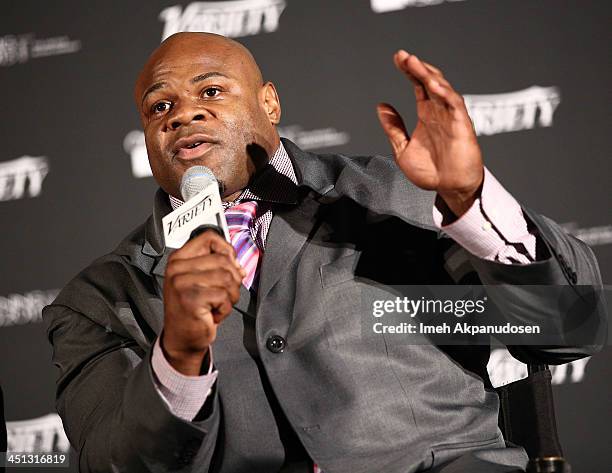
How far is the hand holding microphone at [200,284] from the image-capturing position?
1299mm

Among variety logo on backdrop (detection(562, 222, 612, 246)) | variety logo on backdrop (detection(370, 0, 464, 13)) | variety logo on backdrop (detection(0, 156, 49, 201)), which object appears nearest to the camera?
variety logo on backdrop (detection(562, 222, 612, 246))

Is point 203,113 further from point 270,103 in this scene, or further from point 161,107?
point 270,103

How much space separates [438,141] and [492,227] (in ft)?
0.57

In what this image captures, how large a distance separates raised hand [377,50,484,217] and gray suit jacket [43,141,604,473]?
15 centimetres

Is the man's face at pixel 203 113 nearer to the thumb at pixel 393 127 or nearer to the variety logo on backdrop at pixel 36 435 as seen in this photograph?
the thumb at pixel 393 127

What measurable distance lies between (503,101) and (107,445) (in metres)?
1.68

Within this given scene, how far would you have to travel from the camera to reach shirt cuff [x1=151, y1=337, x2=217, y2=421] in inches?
58.4

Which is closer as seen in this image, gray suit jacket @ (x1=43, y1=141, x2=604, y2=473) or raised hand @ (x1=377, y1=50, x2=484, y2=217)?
raised hand @ (x1=377, y1=50, x2=484, y2=217)

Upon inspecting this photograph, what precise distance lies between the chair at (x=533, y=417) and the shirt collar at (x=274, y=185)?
2.01 ft

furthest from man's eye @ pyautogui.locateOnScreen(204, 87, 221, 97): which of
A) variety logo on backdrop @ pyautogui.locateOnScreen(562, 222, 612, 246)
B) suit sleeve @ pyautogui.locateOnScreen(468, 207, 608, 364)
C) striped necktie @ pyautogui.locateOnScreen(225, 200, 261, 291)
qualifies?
variety logo on backdrop @ pyautogui.locateOnScreen(562, 222, 612, 246)

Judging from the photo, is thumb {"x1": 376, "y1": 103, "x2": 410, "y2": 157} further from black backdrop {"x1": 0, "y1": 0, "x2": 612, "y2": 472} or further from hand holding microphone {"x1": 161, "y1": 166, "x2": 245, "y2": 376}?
black backdrop {"x1": 0, "y1": 0, "x2": 612, "y2": 472}

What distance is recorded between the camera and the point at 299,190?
6.26ft

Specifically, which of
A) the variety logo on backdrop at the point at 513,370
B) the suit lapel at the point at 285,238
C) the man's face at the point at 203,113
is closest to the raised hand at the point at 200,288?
the suit lapel at the point at 285,238

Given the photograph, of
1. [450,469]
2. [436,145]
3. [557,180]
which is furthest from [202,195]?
[557,180]
